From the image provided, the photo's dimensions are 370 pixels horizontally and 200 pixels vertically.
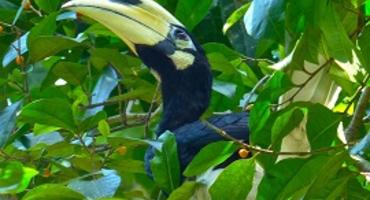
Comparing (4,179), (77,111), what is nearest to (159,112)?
(77,111)

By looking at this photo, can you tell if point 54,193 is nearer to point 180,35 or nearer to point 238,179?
point 238,179

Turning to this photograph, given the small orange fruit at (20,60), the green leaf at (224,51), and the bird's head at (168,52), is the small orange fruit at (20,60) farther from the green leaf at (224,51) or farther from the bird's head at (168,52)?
the green leaf at (224,51)

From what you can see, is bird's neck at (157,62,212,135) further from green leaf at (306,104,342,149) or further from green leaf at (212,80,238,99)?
green leaf at (306,104,342,149)

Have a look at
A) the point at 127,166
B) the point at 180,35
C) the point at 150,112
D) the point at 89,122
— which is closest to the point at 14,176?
the point at 89,122

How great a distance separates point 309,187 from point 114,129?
27.7 inches

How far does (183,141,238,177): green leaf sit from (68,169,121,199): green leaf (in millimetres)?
126

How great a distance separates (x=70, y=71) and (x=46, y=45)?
13 centimetres

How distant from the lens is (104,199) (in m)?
1.26

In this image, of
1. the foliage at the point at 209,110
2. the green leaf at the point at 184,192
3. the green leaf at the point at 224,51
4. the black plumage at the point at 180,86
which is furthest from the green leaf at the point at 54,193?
the green leaf at the point at 224,51

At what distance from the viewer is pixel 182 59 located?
6.11 feet

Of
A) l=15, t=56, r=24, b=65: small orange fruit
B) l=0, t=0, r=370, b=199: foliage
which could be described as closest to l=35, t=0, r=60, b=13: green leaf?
l=0, t=0, r=370, b=199: foliage

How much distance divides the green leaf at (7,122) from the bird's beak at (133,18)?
20cm

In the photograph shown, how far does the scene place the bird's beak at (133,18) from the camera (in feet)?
5.39

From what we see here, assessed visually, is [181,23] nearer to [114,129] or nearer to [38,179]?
[114,129]
